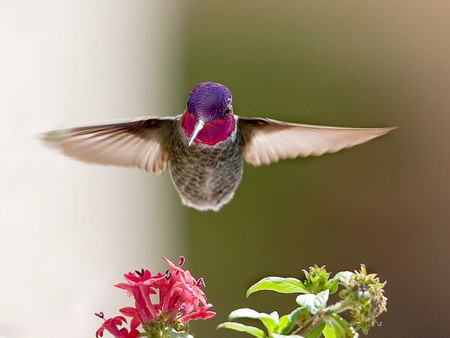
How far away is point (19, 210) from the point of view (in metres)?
2.19

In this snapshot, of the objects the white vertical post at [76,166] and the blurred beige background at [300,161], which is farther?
the blurred beige background at [300,161]

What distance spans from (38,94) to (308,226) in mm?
1255

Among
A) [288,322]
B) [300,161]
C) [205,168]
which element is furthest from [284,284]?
[300,161]

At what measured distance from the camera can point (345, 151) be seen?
9.58 ft

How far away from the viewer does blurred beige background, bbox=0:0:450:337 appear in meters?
2.85

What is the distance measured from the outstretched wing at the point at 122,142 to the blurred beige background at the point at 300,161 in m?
1.25

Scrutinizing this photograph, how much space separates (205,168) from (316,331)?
65cm

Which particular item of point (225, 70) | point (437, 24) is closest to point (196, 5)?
point (225, 70)

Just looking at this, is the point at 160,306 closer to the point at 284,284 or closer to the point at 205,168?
the point at 284,284

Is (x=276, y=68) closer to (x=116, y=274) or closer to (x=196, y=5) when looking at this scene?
(x=196, y=5)

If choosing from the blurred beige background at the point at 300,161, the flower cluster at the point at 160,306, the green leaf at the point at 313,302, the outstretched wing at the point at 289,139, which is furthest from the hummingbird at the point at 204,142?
A: the blurred beige background at the point at 300,161

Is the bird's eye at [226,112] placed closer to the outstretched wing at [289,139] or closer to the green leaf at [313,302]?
the outstretched wing at [289,139]

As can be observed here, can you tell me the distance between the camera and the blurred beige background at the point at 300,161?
9.36ft

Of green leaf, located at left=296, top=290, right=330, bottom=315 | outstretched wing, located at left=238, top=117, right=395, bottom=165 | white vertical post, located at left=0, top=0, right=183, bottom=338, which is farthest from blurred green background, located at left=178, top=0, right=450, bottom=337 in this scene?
green leaf, located at left=296, top=290, right=330, bottom=315
